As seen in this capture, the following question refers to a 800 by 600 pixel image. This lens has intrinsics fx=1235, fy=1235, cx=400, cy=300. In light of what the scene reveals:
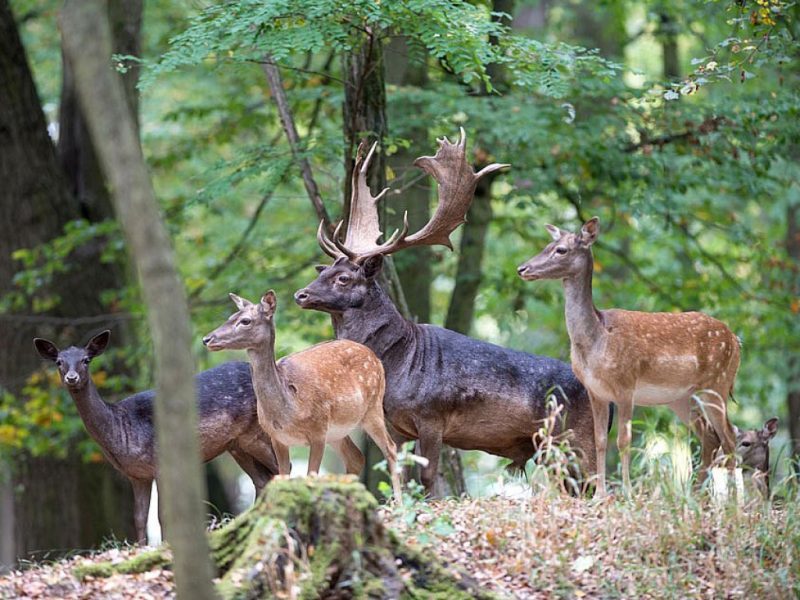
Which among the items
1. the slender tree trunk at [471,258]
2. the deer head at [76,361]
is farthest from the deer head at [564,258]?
the slender tree trunk at [471,258]

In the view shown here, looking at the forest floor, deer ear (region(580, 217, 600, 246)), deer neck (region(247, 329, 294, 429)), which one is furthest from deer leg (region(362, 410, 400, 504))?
deer ear (region(580, 217, 600, 246))

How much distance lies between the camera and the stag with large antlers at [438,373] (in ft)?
30.5

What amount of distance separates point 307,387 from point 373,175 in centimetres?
308

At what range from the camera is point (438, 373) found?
9398 mm

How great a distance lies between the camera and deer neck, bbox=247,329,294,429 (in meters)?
8.23

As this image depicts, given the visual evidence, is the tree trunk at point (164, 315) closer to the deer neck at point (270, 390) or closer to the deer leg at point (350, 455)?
the deer neck at point (270, 390)

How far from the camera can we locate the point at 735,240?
14.9 m

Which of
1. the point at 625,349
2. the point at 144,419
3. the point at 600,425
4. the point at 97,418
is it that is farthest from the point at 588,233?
the point at 97,418

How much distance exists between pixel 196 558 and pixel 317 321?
32.3 feet

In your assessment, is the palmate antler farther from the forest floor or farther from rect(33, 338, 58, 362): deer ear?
the forest floor

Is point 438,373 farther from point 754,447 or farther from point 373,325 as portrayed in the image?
point 754,447

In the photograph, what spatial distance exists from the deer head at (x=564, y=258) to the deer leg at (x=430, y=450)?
140 centimetres

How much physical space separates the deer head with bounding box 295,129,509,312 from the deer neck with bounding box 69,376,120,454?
1.62 meters

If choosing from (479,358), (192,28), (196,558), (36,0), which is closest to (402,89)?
(192,28)
